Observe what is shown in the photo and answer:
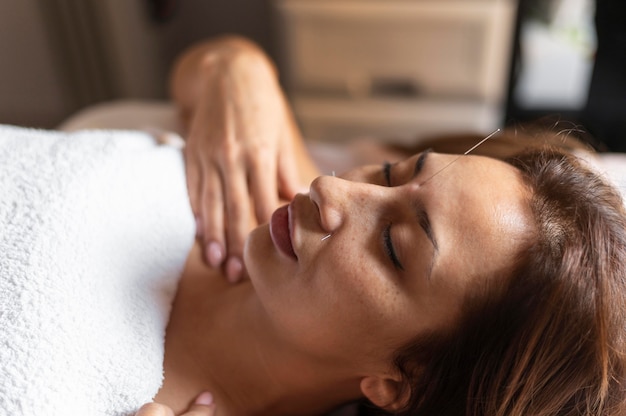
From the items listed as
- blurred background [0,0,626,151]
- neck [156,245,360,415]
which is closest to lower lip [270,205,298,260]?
neck [156,245,360,415]

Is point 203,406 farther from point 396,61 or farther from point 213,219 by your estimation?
point 396,61

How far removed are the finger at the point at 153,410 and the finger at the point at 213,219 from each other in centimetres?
28

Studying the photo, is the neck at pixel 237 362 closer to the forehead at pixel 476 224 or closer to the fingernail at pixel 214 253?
the fingernail at pixel 214 253

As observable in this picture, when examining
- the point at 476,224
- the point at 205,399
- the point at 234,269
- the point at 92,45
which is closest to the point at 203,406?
the point at 205,399

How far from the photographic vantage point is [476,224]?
76 cm

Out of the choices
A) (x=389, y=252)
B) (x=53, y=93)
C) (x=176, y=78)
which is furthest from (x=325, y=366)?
(x=53, y=93)

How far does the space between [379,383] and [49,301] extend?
1.52 ft

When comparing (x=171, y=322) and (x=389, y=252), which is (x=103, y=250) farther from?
(x=389, y=252)

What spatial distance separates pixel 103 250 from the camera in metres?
0.86

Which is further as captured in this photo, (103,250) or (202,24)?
(202,24)

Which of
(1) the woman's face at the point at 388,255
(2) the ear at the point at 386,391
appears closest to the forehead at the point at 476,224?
(1) the woman's face at the point at 388,255

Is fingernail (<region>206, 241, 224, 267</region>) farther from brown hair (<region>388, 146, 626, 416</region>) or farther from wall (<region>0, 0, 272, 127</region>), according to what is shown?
wall (<region>0, 0, 272, 127</region>)

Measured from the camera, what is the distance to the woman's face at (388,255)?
2.50 feet

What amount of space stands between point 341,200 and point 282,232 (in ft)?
0.35
